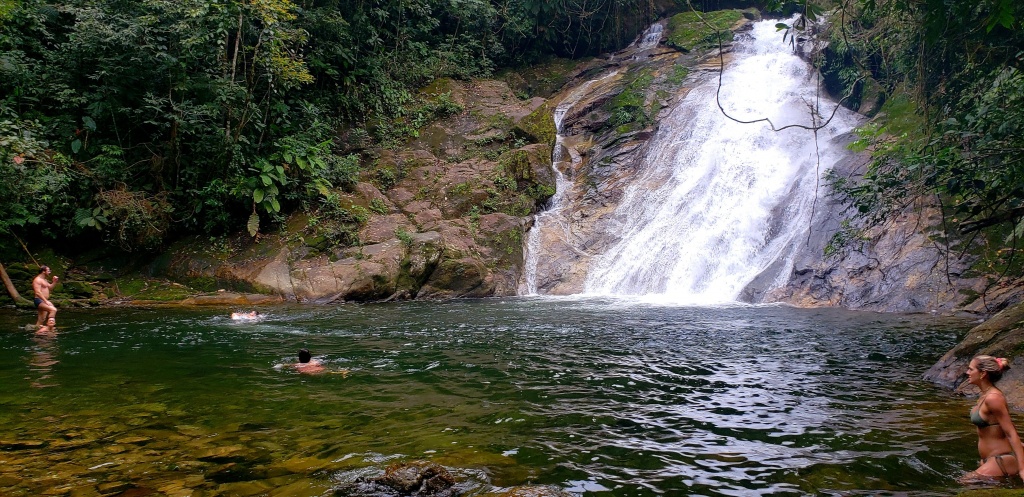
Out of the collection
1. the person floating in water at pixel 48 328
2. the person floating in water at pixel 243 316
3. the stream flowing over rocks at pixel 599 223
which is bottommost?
the person floating in water at pixel 48 328

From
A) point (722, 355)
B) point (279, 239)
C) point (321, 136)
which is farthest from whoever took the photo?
point (321, 136)

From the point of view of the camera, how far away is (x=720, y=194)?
2005 cm

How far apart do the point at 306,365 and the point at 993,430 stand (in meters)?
7.45

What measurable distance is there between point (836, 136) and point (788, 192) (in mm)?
3983

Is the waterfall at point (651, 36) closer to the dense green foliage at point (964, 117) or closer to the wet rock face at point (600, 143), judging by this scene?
the wet rock face at point (600, 143)

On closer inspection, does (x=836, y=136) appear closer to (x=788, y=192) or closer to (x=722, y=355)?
(x=788, y=192)

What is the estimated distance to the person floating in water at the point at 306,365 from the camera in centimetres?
789

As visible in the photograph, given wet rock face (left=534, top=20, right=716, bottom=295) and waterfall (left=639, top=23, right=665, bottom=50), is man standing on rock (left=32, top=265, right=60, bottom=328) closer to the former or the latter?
wet rock face (left=534, top=20, right=716, bottom=295)

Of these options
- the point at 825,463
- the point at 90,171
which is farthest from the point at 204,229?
the point at 825,463

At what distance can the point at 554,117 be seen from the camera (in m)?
26.3

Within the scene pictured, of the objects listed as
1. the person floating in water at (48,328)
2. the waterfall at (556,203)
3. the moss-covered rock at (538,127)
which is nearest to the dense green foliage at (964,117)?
the waterfall at (556,203)

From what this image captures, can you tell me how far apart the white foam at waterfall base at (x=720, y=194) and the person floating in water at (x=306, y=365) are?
1085 cm

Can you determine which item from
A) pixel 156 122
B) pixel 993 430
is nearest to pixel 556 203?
pixel 156 122

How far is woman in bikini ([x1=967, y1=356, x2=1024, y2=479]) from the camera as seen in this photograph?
4.30m
